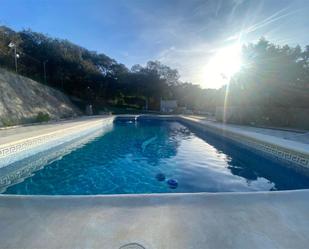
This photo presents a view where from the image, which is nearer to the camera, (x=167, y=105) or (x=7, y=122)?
(x=7, y=122)

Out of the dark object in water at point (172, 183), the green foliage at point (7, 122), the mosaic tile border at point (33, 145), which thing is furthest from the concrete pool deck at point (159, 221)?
the green foliage at point (7, 122)

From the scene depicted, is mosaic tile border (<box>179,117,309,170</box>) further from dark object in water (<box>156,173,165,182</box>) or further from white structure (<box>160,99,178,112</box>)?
white structure (<box>160,99,178,112</box>)

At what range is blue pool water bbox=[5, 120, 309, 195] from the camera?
440 cm

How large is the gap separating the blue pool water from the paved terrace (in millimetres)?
1709

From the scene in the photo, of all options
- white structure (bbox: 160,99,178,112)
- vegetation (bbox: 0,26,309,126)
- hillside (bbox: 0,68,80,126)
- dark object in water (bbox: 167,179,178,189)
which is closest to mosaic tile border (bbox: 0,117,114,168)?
hillside (bbox: 0,68,80,126)

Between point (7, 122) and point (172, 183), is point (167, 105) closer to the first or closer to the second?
point (7, 122)

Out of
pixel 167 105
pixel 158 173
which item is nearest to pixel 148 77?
pixel 167 105

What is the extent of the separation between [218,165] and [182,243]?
445 centimetres

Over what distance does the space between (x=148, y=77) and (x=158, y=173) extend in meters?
24.5

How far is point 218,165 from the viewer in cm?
602

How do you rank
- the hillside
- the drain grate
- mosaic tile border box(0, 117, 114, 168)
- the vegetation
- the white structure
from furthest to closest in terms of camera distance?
the white structure, the vegetation, the hillside, mosaic tile border box(0, 117, 114, 168), the drain grate

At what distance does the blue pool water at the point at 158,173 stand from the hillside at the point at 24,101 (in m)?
6.25

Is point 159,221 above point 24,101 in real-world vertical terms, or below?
below

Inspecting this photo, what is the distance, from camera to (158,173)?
17.3 ft
